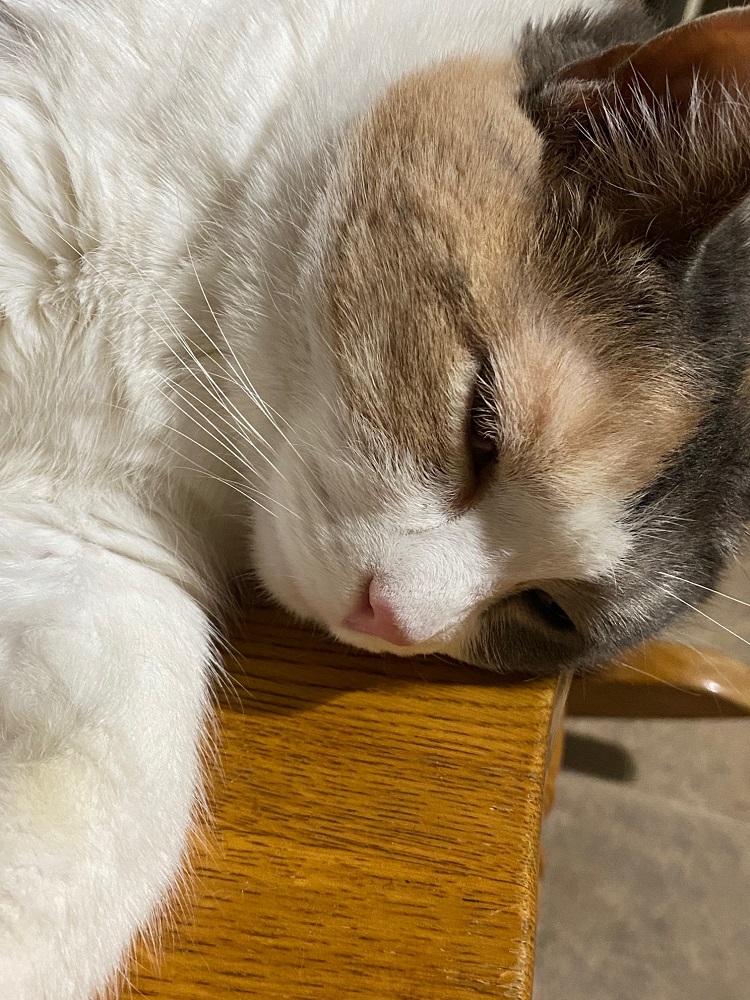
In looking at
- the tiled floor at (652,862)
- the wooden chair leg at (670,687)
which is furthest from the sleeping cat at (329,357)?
the tiled floor at (652,862)

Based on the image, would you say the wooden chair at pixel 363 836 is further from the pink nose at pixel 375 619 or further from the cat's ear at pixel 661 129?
the cat's ear at pixel 661 129

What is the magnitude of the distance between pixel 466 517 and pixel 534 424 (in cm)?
11

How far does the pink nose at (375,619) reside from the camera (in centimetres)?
72

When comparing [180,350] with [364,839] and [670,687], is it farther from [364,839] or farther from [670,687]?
[670,687]

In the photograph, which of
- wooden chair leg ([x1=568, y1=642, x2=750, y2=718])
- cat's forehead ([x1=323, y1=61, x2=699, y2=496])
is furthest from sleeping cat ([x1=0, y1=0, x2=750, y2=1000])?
wooden chair leg ([x1=568, y1=642, x2=750, y2=718])

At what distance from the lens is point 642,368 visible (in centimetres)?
71

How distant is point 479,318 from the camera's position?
2.33ft

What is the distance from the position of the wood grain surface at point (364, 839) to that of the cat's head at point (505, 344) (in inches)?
2.7

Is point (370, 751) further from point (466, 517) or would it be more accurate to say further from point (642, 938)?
point (642, 938)

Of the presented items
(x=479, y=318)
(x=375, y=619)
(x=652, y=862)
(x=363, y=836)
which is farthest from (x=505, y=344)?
(x=652, y=862)

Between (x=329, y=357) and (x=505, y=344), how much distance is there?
0.16m

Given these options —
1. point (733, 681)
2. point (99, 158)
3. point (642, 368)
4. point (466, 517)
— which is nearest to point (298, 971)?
point (466, 517)

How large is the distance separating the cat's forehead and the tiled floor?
3.65ft

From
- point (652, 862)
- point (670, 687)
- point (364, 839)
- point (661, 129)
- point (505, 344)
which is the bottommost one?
point (652, 862)
